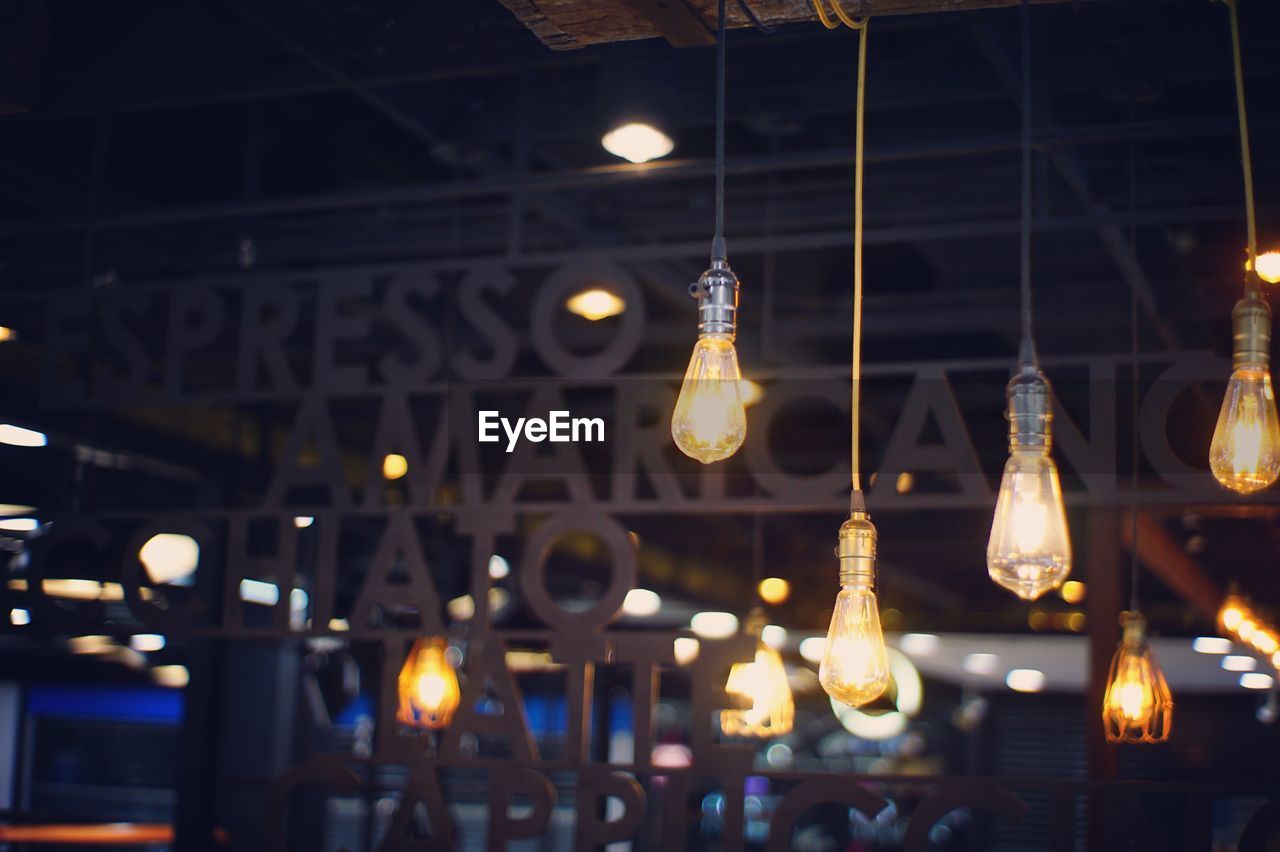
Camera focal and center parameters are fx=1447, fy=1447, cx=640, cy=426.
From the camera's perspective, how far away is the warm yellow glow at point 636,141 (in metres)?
4.33

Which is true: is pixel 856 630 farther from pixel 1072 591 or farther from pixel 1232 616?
pixel 1072 591

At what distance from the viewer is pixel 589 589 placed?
12297 millimetres

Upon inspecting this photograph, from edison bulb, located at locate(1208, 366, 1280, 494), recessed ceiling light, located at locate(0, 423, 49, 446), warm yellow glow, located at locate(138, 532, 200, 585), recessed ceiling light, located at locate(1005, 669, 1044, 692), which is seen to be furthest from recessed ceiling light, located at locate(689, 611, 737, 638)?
edison bulb, located at locate(1208, 366, 1280, 494)

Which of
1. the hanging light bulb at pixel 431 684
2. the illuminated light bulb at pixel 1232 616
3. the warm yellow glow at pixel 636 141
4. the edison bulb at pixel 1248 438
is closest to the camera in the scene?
the edison bulb at pixel 1248 438

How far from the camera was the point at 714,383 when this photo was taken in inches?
93.5

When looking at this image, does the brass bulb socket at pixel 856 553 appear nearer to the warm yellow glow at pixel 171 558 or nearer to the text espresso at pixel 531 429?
the text espresso at pixel 531 429

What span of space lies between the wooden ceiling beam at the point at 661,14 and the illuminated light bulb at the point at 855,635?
0.95 m

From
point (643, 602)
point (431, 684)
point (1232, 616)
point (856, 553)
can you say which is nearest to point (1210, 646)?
point (1232, 616)

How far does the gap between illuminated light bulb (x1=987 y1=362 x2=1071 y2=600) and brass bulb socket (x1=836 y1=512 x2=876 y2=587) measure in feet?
0.97

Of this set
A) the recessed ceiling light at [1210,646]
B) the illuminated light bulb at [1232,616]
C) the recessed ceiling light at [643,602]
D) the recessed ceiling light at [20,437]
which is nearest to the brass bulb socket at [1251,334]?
the illuminated light bulb at [1232,616]

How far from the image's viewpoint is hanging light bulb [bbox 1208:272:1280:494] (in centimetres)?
233

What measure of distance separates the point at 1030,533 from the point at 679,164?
2311 mm

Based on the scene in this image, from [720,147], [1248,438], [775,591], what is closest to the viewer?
[1248,438]

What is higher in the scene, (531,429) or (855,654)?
(531,429)
